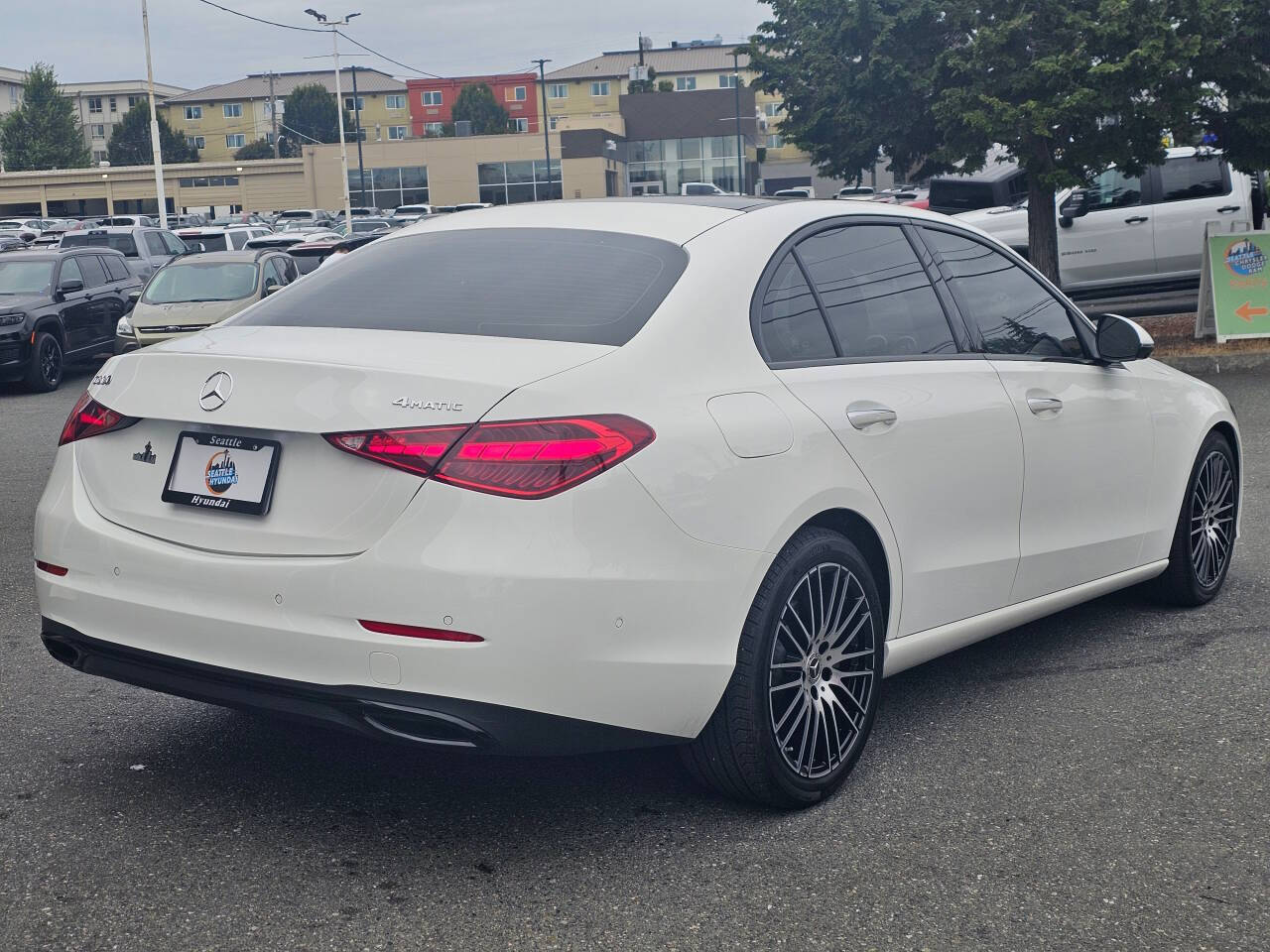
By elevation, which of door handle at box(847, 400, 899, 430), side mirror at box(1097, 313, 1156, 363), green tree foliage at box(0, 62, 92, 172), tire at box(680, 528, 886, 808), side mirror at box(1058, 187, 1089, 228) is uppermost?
green tree foliage at box(0, 62, 92, 172)

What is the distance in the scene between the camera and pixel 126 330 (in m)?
17.0

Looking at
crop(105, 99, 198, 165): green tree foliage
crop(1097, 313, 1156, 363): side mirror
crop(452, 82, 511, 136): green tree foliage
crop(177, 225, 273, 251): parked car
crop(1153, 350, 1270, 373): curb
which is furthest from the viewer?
crop(105, 99, 198, 165): green tree foliage

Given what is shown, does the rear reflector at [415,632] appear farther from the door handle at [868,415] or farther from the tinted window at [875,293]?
the tinted window at [875,293]

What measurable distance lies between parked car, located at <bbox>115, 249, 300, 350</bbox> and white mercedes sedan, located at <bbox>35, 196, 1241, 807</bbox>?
1330 cm

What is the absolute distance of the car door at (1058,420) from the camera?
481 centimetres

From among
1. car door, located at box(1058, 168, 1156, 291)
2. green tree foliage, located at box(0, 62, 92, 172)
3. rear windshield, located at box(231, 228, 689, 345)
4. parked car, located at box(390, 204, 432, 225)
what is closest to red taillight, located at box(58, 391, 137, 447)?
rear windshield, located at box(231, 228, 689, 345)

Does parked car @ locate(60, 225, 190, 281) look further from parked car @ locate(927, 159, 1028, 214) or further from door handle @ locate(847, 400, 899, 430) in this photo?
door handle @ locate(847, 400, 899, 430)

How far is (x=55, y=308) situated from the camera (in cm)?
1742

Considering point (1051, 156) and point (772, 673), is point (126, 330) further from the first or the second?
point (772, 673)

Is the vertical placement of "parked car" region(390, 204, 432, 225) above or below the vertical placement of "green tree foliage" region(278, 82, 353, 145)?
below

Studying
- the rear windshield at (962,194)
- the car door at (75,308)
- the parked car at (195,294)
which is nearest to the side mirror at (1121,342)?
the parked car at (195,294)

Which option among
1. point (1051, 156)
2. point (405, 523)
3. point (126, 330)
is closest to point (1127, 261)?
point (1051, 156)

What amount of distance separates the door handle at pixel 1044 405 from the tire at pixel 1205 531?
3.87 ft

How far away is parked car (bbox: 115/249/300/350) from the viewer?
56.0 feet
